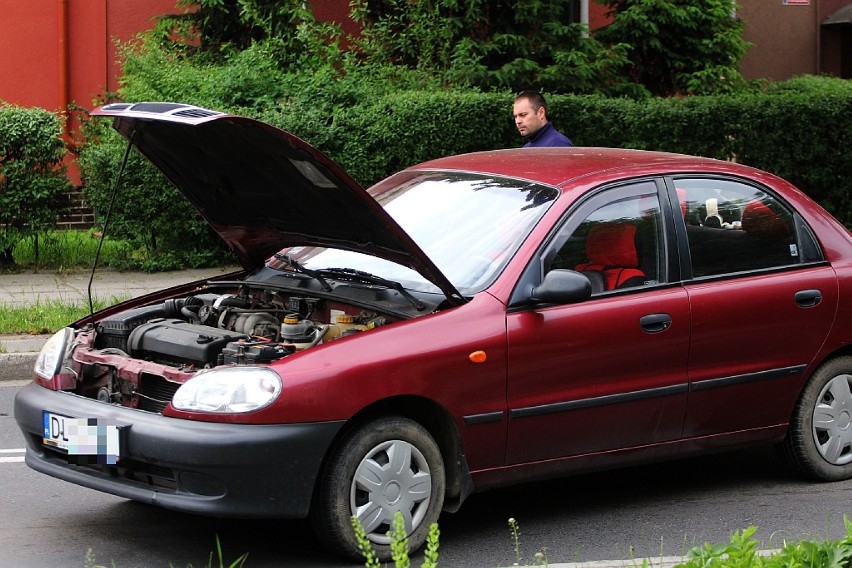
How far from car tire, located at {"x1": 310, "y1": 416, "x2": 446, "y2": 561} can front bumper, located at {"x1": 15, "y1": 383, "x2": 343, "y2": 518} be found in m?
0.10

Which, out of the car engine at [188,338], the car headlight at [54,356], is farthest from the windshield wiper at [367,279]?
the car headlight at [54,356]

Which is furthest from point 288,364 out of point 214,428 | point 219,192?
point 219,192

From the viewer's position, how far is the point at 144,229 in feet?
42.0

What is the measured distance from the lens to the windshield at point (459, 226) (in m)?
5.55

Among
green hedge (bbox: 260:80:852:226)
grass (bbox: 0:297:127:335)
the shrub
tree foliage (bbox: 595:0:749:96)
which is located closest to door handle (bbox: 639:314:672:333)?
grass (bbox: 0:297:127:335)

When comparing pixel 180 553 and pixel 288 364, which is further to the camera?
pixel 180 553

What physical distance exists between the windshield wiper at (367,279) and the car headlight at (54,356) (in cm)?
115

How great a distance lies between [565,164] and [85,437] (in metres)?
2.48

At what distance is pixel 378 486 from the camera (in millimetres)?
5004

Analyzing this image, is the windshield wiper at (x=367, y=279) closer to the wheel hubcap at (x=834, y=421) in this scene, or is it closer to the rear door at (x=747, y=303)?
the rear door at (x=747, y=303)

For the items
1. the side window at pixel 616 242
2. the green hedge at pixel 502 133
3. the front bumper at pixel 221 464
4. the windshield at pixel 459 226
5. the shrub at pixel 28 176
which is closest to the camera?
the front bumper at pixel 221 464

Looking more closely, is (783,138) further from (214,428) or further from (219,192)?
(214,428)

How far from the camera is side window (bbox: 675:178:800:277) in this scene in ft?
19.7

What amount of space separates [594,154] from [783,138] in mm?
7803
